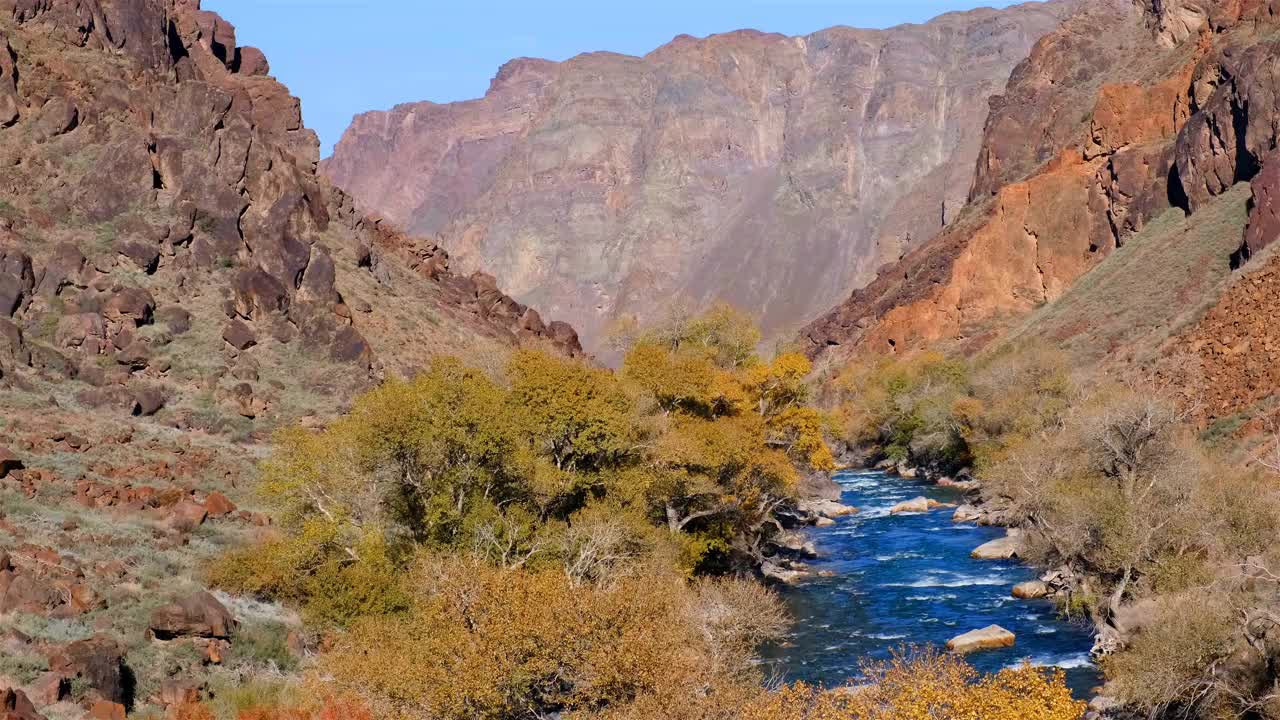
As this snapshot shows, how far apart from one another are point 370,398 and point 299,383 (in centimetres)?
2535

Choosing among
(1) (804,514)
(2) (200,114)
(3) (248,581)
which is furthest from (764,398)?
(2) (200,114)

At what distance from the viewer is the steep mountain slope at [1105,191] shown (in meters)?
103

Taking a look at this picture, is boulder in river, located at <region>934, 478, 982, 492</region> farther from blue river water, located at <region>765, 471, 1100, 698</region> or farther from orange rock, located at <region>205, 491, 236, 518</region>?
orange rock, located at <region>205, 491, 236, 518</region>

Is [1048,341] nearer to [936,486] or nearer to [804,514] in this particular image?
[936,486]

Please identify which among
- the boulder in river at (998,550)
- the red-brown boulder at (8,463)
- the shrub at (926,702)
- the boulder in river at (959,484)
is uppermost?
the red-brown boulder at (8,463)

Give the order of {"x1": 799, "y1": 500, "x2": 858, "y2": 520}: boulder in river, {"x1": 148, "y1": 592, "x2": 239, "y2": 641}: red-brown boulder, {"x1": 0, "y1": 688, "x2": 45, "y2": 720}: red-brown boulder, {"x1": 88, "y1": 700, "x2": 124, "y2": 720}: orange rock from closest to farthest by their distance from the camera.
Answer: {"x1": 0, "y1": 688, "x2": 45, "y2": 720}: red-brown boulder → {"x1": 88, "y1": 700, "x2": 124, "y2": 720}: orange rock → {"x1": 148, "y1": 592, "x2": 239, "y2": 641}: red-brown boulder → {"x1": 799, "y1": 500, "x2": 858, "y2": 520}: boulder in river

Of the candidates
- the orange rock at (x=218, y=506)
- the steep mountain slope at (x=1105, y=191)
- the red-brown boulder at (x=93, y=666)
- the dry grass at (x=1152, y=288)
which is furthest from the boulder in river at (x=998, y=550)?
the red-brown boulder at (x=93, y=666)

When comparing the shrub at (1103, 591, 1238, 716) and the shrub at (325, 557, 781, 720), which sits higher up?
the shrub at (325, 557, 781, 720)

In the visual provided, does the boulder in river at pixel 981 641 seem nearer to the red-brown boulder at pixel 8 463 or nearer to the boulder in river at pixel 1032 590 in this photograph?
the boulder in river at pixel 1032 590

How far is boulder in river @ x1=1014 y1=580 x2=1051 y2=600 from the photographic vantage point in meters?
45.6

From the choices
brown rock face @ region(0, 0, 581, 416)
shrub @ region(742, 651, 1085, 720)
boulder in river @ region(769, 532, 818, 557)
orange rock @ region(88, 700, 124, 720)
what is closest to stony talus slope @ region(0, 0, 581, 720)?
orange rock @ region(88, 700, 124, 720)

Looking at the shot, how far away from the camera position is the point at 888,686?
72.7ft

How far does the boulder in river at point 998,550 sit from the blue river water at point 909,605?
65 centimetres

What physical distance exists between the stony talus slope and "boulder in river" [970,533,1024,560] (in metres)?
28.7
